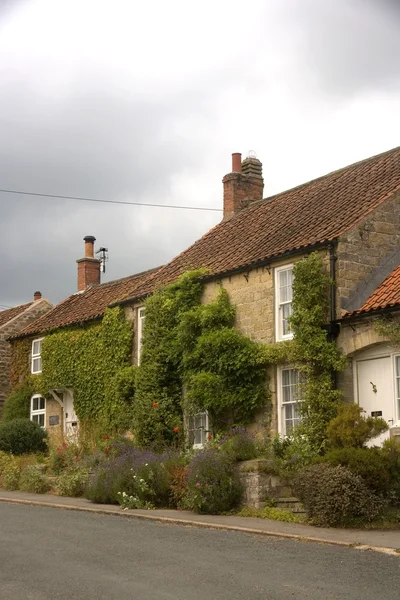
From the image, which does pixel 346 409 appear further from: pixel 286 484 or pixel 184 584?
pixel 184 584

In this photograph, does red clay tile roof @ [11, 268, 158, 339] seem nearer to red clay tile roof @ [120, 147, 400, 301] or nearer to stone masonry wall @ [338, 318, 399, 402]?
red clay tile roof @ [120, 147, 400, 301]

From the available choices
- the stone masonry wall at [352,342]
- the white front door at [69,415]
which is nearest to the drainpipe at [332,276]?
the stone masonry wall at [352,342]

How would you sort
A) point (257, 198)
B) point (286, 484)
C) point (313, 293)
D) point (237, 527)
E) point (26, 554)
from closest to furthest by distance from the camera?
point (26, 554) < point (237, 527) < point (286, 484) < point (313, 293) < point (257, 198)

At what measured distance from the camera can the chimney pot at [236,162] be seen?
29375mm

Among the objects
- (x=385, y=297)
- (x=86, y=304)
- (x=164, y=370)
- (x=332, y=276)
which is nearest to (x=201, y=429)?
(x=164, y=370)

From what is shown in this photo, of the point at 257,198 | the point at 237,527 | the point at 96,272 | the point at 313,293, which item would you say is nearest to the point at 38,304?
the point at 96,272

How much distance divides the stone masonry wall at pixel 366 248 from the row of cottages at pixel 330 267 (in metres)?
0.02

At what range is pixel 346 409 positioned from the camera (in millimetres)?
17875

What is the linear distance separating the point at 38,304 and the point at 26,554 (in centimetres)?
2798

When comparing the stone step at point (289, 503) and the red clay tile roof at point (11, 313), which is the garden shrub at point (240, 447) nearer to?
the stone step at point (289, 503)

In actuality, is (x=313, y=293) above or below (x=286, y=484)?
above

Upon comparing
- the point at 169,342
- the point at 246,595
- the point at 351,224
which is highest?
the point at 351,224

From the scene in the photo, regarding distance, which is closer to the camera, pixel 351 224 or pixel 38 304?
pixel 351 224

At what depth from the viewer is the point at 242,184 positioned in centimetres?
2928
